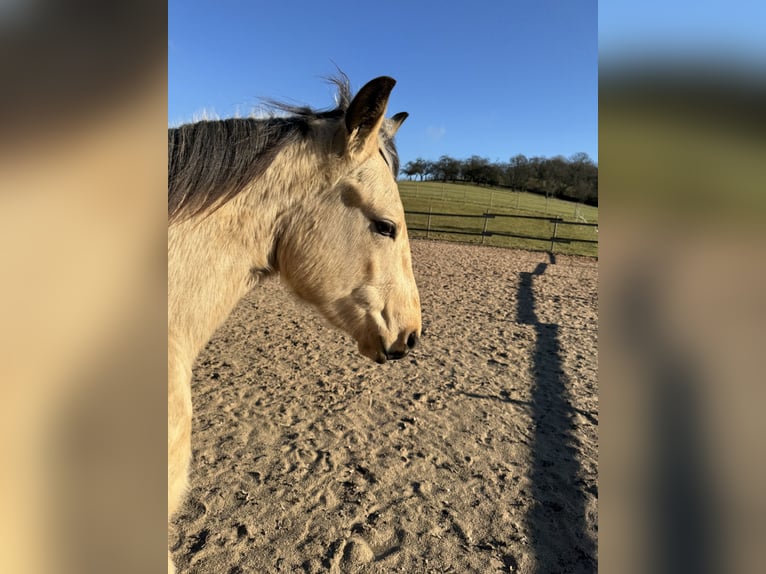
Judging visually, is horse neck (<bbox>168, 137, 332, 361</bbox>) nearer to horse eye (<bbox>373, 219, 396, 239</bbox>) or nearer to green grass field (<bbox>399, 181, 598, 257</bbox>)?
horse eye (<bbox>373, 219, 396, 239</bbox>)

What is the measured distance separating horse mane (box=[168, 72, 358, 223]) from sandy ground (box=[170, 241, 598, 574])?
3.05ft

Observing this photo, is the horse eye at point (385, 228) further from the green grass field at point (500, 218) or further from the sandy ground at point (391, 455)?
the green grass field at point (500, 218)

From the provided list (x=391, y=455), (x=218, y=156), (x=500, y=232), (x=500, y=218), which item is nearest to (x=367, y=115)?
(x=218, y=156)

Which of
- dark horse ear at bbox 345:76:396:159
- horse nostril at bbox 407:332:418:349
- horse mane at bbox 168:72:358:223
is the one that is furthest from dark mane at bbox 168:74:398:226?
horse nostril at bbox 407:332:418:349

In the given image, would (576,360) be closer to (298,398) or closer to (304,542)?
(298,398)

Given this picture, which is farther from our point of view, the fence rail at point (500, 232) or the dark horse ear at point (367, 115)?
the fence rail at point (500, 232)

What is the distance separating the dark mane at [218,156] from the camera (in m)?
1.24

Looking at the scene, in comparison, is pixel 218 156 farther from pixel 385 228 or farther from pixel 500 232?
pixel 500 232

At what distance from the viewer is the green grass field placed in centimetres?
1729

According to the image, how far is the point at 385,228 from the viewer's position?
159 cm

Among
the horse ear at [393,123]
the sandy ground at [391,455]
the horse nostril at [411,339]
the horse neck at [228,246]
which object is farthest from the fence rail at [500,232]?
the horse neck at [228,246]

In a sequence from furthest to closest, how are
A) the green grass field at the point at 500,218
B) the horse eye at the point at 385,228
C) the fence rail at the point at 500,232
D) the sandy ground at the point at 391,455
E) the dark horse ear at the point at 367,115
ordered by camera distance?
the green grass field at the point at 500,218
the fence rail at the point at 500,232
the sandy ground at the point at 391,455
the horse eye at the point at 385,228
the dark horse ear at the point at 367,115

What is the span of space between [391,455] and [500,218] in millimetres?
23066
